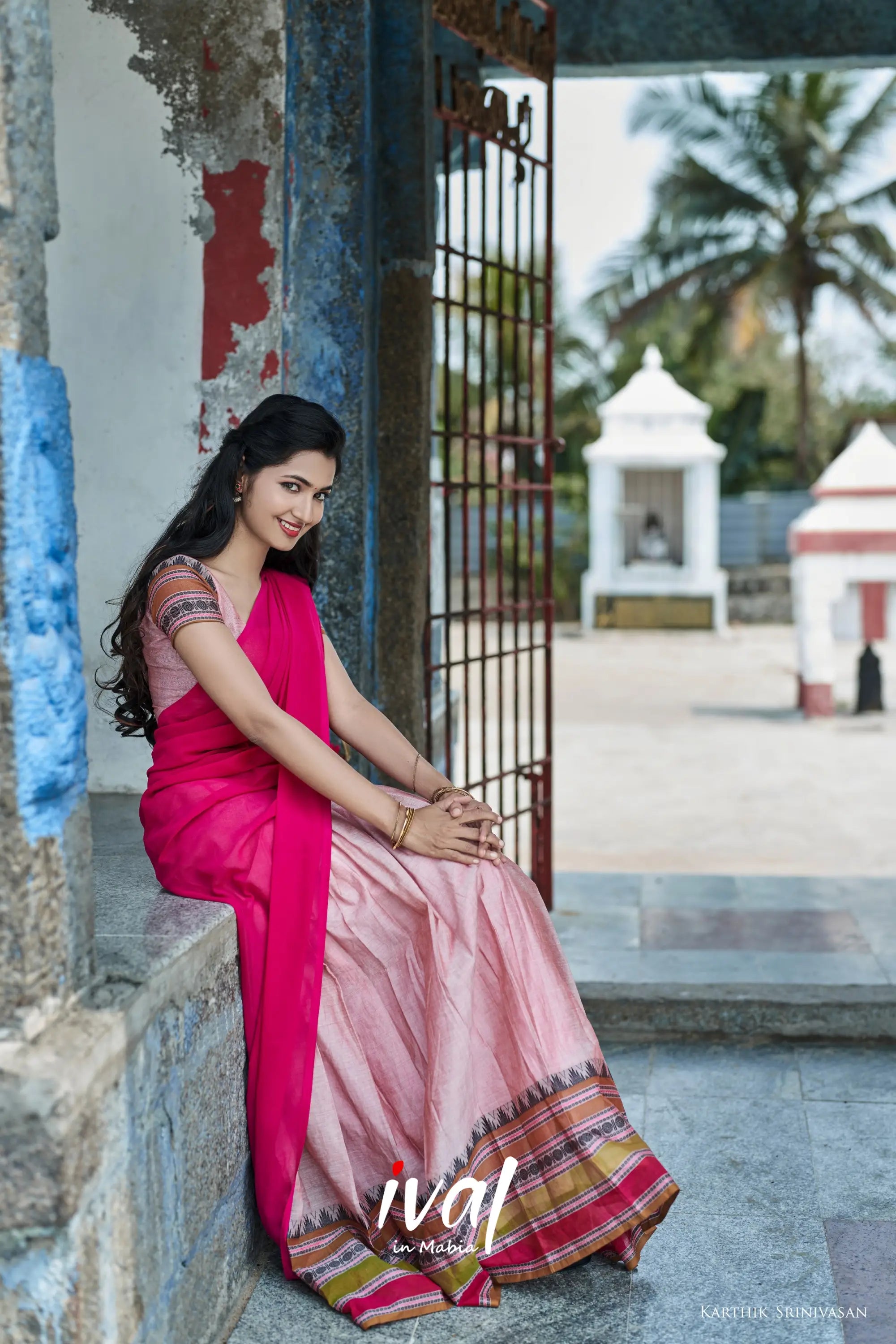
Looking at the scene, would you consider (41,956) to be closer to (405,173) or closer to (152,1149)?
(152,1149)

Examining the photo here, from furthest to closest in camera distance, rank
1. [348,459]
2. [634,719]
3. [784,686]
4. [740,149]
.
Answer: [740,149]
[784,686]
[634,719]
[348,459]

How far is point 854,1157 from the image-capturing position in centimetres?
280

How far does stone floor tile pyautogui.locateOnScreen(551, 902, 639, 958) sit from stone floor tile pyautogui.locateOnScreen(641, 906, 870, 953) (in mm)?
45

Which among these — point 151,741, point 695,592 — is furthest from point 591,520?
point 151,741

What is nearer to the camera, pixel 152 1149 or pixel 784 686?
pixel 152 1149

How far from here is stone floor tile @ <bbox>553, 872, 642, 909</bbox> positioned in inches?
189

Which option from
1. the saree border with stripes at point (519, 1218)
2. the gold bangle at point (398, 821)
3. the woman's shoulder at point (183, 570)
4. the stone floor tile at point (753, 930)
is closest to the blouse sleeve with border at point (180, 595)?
the woman's shoulder at point (183, 570)

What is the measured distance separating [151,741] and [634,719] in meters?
8.09

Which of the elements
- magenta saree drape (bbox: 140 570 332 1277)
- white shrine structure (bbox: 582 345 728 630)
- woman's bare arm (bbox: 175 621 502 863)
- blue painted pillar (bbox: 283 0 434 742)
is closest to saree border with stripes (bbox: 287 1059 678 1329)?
magenta saree drape (bbox: 140 570 332 1277)

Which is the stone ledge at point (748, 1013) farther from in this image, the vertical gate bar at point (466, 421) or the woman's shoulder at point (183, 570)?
the woman's shoulder at point (183, 570)

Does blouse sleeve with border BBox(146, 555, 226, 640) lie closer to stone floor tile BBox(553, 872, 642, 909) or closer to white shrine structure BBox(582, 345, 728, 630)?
stone floor tile BBox(553, 872, 642, 909)

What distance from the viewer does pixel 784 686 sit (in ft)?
40.6

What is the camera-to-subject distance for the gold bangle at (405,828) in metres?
2.39

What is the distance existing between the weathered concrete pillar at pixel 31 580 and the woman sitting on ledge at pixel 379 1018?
0.64 meters
